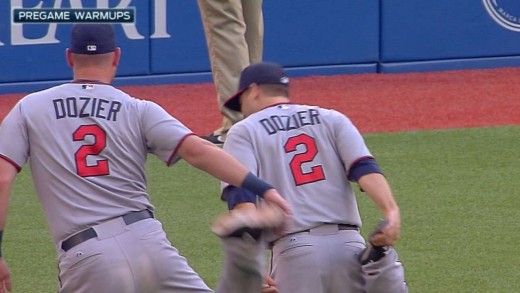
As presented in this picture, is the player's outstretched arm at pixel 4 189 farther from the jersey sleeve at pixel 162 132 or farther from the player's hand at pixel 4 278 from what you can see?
the jersey sleeve at pixel 162 132

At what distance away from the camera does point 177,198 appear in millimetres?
7539

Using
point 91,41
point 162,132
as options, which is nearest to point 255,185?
point 162,132

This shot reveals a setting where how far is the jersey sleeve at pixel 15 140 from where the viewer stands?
14.2 feet

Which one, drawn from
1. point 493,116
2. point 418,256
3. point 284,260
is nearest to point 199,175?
point 418,256

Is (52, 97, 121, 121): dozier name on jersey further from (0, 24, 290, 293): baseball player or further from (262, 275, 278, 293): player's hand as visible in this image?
(262, 275, 278, 293): player's hand

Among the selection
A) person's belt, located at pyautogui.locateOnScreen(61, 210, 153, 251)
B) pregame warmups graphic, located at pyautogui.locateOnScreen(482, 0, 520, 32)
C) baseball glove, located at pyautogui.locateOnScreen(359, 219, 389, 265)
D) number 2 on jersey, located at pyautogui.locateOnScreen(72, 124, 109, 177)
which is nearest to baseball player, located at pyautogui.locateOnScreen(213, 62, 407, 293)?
baseball glove, located at pyautogui.locateOnScreen(359, 219, 389, 265)

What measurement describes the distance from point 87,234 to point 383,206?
3.44 feet

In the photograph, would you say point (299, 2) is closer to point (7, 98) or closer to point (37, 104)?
point (7, 98)

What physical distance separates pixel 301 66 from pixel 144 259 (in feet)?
24.9

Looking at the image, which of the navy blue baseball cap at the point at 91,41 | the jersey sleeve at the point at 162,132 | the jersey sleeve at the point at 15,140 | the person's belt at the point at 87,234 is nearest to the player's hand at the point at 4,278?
the person's belt at the point at 87,234

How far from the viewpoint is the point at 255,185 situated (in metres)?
4.18

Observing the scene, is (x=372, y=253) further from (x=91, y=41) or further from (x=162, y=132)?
(x=91, y=41)

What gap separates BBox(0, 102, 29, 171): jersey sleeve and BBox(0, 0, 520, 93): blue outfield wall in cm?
636

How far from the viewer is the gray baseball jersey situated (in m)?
4.33
